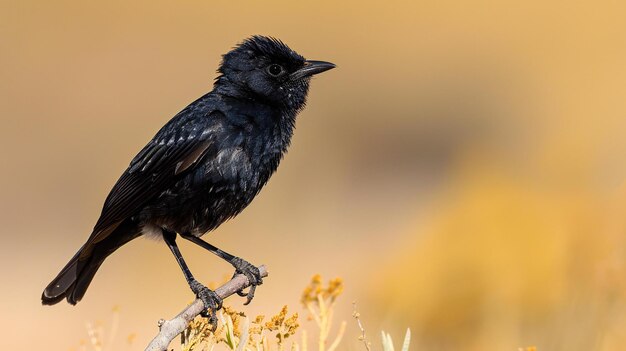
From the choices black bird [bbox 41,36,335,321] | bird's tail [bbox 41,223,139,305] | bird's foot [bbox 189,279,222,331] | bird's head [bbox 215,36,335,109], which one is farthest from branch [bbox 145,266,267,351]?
bird's head [bbox 215,36,335,109]

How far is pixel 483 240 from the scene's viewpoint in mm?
7441

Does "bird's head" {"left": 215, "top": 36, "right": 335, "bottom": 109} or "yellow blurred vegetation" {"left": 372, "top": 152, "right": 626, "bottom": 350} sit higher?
"bird's head" {"left": 215, "top": 36, "right": 335, "bottom": 109}

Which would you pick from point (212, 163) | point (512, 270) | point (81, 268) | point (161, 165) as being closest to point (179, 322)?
point (212, 163)

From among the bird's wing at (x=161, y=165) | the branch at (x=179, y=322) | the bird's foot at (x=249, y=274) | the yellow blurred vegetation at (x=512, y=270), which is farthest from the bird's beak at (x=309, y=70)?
the branch at (x=179, y=322)

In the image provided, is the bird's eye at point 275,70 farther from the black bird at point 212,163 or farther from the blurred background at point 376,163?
the blurred background at point 376,163

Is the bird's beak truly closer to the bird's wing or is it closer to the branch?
the bird's wing

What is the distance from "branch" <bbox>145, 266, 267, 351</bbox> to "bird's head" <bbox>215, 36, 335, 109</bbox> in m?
1.38

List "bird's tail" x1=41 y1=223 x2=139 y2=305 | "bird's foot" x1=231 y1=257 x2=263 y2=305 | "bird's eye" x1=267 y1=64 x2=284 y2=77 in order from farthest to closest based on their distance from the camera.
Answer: "bird's eye" x1=267 y1=64 x2=284 y2=77 → "bird's tail" x1=41 y1=223 x2=139 y2=305 → "bird's foot" x1=231 y1=257 x2=263 y2=305

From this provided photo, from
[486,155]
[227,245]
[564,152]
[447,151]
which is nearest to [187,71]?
[447,151]

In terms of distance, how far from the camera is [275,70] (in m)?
6.32

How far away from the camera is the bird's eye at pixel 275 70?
20.7 ft

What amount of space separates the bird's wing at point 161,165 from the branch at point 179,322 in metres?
0.98

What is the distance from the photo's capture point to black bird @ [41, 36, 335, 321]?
19.3 feet

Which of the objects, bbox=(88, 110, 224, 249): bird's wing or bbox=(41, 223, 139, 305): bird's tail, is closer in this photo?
bbox=(88, 110, 224, 249): bird's wing
